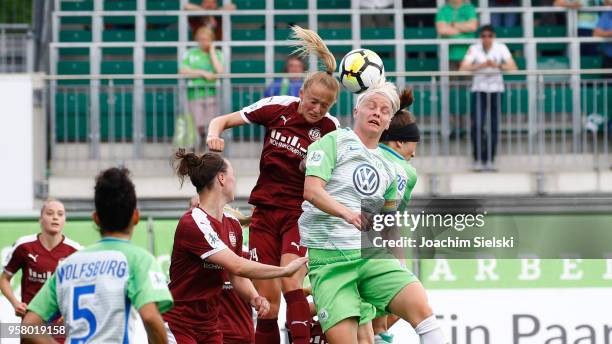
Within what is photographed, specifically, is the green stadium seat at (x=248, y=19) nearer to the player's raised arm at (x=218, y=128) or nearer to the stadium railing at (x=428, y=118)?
the stadium railing at (x=428, y=118)

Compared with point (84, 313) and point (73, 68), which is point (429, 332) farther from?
point (73, 68)

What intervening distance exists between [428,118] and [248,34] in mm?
2784

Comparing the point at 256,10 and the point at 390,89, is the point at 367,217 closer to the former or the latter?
Result: the point at 390,89

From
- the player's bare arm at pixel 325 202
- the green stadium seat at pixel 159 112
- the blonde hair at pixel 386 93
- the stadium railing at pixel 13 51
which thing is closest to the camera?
the player's bare arm at pixel 325 202

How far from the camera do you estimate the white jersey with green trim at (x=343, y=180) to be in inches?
302

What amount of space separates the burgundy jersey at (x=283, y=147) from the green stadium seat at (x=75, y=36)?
7782mm

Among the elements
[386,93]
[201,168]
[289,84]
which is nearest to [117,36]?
[289,84]

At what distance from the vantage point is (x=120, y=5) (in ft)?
54.1

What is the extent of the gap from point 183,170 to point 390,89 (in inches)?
54.4

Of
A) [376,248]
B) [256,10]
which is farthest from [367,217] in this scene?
[256,10]

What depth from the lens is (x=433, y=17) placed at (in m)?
16.4

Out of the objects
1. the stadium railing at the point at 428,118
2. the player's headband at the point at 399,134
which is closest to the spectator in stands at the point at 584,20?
the stadium railing at the point at 428,118

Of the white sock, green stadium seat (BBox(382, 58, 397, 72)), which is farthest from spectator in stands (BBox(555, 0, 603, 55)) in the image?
the white sock

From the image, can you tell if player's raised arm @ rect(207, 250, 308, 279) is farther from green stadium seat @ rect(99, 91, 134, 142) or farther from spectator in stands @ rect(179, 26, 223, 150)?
green stadium seat @ rect(99, 91, 134, 142)
